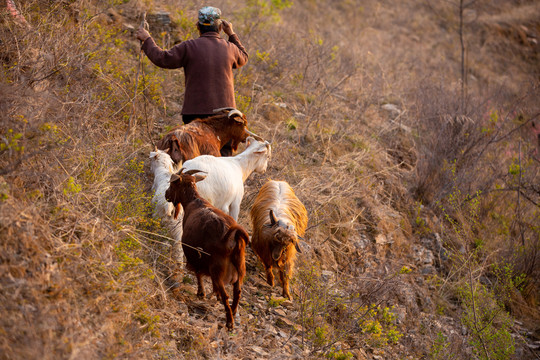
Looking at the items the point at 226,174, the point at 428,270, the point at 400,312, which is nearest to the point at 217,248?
the point at 226,174

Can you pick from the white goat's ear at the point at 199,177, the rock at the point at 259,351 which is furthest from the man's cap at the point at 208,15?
the rock at the point at 259,351

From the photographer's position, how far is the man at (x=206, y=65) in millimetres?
6129

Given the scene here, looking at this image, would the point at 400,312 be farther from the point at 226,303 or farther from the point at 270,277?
the point at 226,303

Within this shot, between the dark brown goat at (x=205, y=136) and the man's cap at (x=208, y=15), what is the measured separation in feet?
3.75

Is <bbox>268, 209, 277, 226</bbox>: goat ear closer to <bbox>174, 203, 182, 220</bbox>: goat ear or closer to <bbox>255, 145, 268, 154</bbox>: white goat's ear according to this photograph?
<bbox>174, 203, 182, 220</bbox>: goat ear

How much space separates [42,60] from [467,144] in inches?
306

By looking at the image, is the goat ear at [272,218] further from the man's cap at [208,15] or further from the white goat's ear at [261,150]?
the man's cap at [208,15]

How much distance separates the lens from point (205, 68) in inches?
243

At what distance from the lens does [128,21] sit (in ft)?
29.0

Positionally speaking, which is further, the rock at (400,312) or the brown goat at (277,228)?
the rock at (400,312)

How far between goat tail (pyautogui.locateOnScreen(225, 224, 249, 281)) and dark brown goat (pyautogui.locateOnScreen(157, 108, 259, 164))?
1.72 metres

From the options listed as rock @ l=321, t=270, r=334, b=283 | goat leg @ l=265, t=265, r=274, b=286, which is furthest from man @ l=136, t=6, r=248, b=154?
rock @ l=321, t=270, r=334, b=283

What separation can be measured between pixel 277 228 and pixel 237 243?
3.34ft

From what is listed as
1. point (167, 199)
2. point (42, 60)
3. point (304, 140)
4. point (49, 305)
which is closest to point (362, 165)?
point (304, 140)
